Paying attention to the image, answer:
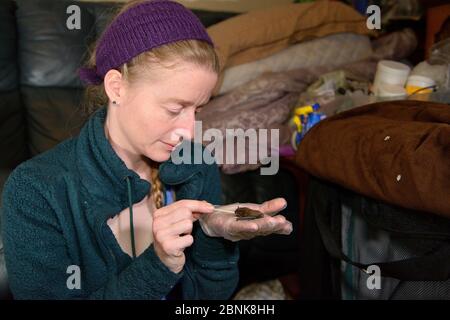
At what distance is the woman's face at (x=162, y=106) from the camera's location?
0.59 m

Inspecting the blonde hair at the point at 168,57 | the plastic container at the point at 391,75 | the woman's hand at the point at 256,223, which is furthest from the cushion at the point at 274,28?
the woman's hand at the point at 256,223

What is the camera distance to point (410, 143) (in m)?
0.64

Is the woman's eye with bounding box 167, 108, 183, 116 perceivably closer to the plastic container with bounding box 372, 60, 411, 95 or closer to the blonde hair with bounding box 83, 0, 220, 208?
the blonde hair with bounding box 83, 0, 220, 208

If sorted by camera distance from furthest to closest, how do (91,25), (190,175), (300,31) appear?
1. (300,31)
2. (91,25)
3. (190,175)

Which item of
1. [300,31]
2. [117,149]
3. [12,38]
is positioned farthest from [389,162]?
[12,38]

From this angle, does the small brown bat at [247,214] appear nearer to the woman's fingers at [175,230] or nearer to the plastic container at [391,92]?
the woman's fingers at [175,230]

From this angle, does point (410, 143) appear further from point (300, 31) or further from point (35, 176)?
point (300, 31)

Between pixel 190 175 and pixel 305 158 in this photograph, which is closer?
pixel 190 175

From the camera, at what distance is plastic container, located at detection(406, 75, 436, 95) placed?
103 centimetres

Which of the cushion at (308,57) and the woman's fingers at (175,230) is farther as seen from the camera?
the cushion at (308,57)

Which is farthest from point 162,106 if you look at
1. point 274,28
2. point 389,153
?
point 274,28

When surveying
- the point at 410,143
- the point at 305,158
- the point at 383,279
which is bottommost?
the point at 383,279

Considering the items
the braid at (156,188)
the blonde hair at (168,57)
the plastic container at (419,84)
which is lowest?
the braid at (156,188)
